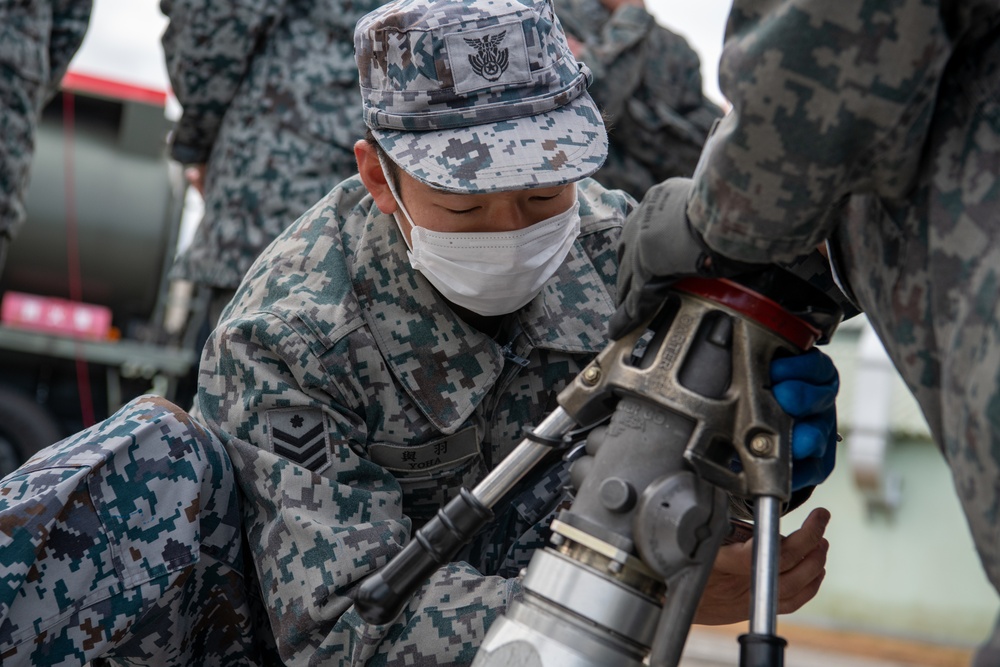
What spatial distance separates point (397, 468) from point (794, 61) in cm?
113

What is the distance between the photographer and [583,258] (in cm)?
211

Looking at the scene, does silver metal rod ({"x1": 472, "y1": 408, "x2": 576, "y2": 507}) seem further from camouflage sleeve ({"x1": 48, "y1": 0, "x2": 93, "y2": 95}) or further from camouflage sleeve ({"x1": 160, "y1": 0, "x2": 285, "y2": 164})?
camouflage sleeve ({"x1": 48, "y1": 0, "x2": 93, "y2": 95})

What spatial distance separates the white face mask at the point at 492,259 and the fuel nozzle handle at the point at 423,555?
0.67 m

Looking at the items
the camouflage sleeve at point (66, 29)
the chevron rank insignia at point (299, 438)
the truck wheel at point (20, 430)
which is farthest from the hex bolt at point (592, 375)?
the truck wheel at point (20, 430)

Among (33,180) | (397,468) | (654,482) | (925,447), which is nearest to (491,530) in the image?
(397,468)

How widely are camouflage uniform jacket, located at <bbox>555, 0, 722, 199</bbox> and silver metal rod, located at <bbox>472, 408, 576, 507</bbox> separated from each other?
2.53 meters

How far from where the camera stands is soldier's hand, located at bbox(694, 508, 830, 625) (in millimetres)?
1508

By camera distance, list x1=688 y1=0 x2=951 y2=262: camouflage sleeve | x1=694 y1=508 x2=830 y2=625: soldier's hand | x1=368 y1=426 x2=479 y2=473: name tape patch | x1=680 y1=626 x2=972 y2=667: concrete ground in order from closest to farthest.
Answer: x1=688 y1=0 x2=951 y2=262: camouflage sleeve → x1=694 y1=508 x2=830 y2=625: soldier's hand → x1=368 y1=426 x2=479 y2=473: name tape patch → x1=680 y1=626 x2=972 y2=667: concrete ground

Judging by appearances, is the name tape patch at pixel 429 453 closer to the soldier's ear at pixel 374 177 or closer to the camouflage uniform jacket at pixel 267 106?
the soldier's ear at pixel 374 177

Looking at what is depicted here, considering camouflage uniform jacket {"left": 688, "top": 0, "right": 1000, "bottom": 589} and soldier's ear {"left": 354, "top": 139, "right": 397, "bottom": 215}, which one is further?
soldier's ear {"left": 354, "top": 139, "right": 397, "bottom": 215}

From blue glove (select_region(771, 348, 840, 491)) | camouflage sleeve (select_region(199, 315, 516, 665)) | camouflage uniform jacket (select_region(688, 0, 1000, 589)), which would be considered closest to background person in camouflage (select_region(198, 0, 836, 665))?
camouflage sleeve (select_region(199, 315, 516, 665))

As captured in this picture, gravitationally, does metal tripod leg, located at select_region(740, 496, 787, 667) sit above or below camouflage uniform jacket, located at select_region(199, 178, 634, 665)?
above

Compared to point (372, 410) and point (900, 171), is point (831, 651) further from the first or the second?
point (900, 171)

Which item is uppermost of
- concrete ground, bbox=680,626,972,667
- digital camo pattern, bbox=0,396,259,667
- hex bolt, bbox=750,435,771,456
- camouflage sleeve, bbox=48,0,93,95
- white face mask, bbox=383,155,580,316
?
hex bolt, bbox=750,435,771,456
